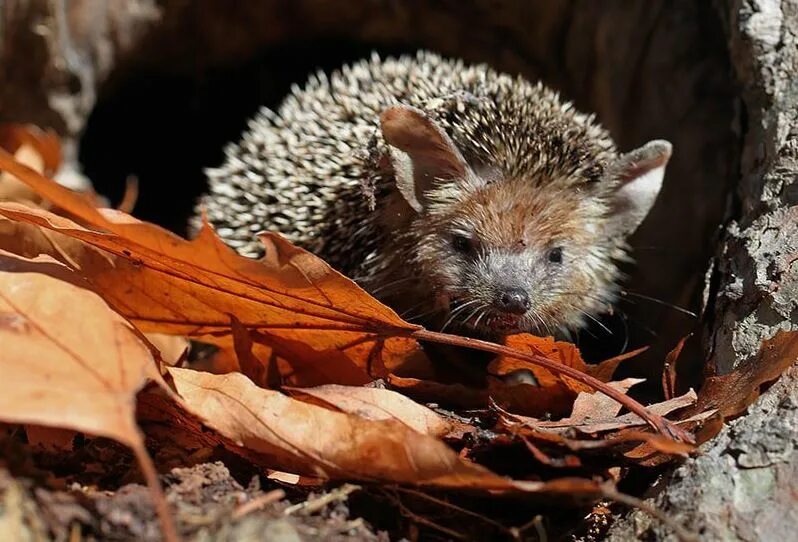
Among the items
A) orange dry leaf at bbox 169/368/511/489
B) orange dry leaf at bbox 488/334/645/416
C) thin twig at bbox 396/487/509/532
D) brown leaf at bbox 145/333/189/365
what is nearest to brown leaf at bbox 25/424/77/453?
orange dry leaf at bbox 169/368/511/489

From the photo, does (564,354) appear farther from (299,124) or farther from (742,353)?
(299,124)

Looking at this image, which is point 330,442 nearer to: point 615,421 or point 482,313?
point 615,421

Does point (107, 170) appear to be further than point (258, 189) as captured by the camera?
Yes

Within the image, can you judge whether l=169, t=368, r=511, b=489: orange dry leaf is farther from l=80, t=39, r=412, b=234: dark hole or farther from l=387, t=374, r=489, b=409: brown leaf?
l=80, t=39, r=412, b=234: dark hole

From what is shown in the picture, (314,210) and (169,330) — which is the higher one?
(314,210)

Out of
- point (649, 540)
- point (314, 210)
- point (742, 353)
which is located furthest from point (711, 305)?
point (314, 210)

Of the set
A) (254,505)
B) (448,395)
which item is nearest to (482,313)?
(448,395)
